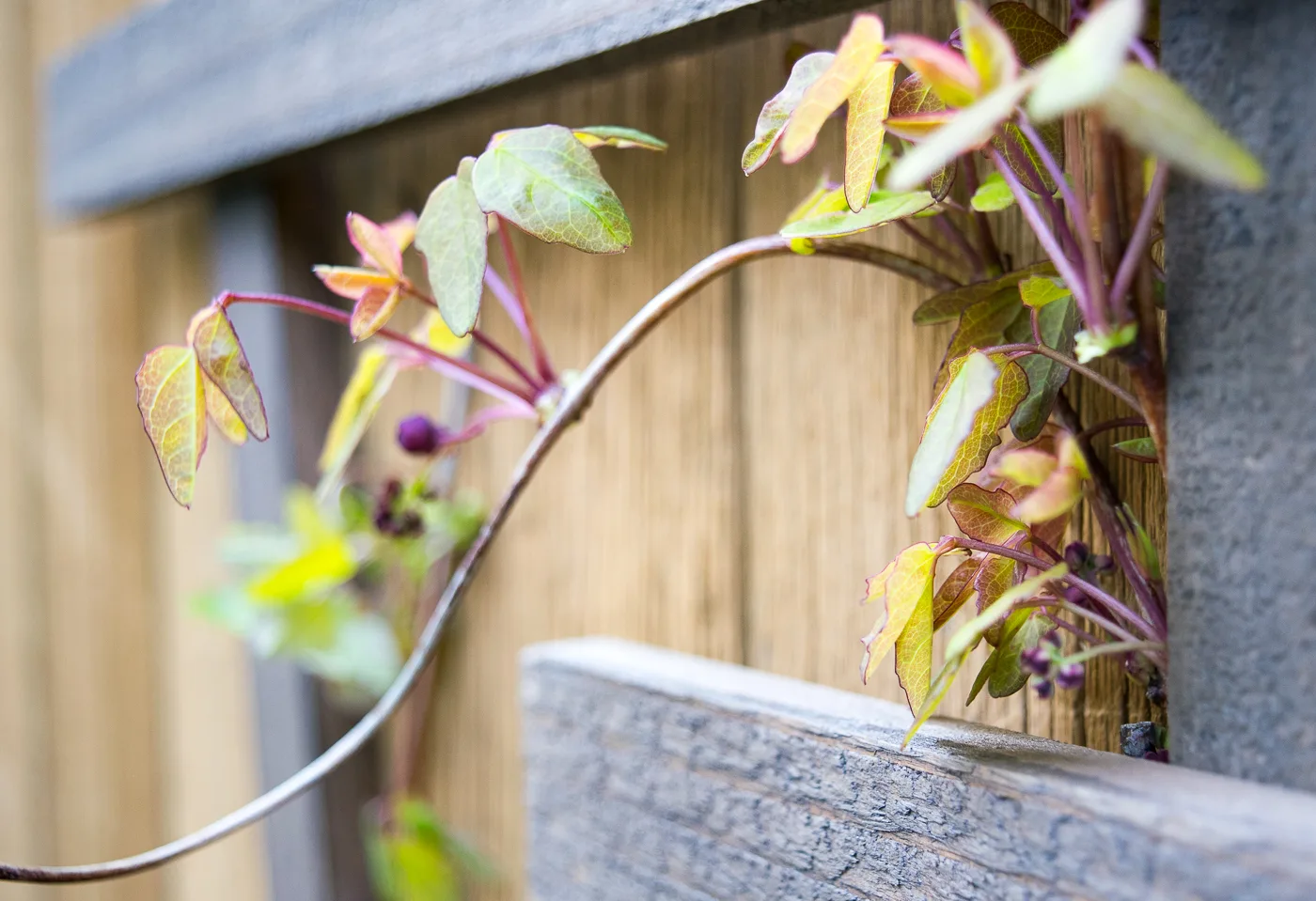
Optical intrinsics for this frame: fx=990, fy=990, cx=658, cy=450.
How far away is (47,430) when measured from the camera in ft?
3.52

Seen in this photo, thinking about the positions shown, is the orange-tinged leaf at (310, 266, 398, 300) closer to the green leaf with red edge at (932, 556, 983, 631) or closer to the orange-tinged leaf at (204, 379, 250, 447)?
the orange-tinged leaf at (204, 379, 250, 447)

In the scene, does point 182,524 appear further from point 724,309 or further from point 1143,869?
point 1143,869

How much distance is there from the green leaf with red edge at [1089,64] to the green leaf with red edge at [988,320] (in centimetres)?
15

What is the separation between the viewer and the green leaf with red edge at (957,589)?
0.35m

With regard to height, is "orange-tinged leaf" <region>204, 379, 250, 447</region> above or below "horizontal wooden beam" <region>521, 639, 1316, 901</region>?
above

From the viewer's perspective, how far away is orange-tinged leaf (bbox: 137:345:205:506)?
39 cm

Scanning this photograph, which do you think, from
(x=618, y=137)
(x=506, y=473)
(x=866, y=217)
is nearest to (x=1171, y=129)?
(x=866, y=217)

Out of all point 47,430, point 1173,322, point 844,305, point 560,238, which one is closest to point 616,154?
point 844,305

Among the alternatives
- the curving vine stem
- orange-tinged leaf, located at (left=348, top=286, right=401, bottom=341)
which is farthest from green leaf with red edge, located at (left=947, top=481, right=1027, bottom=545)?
orange-tinged leaf, located at (left=348, top=286, right=401, bottom=341)

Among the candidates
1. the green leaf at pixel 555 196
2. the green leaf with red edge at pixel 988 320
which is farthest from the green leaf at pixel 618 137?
the green leaf with red edge at pixel 988 320

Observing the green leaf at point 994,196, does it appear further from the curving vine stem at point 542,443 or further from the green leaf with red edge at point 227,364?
the green leaf with red edge at point 227,364

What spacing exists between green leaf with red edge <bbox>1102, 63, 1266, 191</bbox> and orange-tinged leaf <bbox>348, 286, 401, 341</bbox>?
278 millimetres

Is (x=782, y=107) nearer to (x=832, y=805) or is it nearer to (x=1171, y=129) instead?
(x=1171, y=129)

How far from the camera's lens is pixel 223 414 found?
1.37 ft
